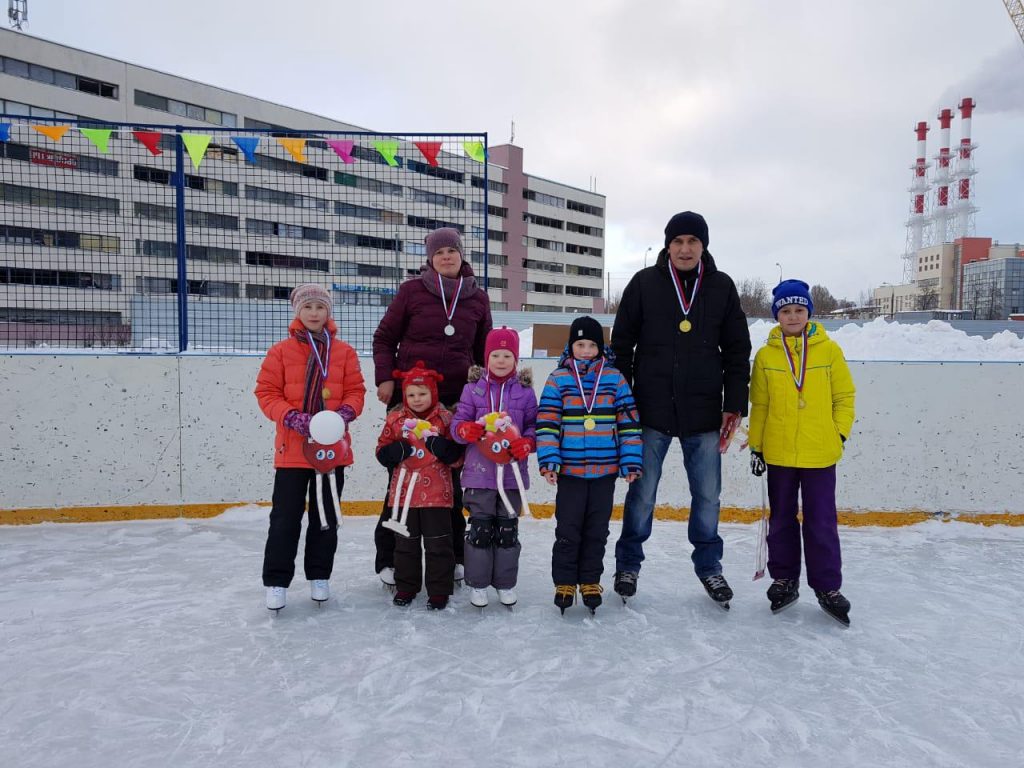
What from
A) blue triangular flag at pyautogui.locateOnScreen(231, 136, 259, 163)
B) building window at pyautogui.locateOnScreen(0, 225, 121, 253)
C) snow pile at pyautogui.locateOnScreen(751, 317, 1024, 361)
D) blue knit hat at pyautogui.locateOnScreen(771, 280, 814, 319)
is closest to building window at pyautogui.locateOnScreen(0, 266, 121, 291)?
building window at pyautogui.locateOnScreen(0, 225, 121, 253)

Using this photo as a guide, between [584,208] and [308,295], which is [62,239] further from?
[584,208]

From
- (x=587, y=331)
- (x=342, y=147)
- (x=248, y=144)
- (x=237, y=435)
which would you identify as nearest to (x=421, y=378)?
(x=587, y=331)

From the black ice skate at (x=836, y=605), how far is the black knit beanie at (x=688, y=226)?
1635 millimetres

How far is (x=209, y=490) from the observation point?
454 centimetres

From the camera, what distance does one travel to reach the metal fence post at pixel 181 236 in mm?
4613

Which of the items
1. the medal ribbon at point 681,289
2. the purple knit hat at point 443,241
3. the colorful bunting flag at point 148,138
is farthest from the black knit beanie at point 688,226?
the colorful bunting flag at point 148,138

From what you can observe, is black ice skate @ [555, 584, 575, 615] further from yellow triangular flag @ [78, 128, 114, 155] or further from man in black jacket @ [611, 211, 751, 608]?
yellow triangular flag @ [78, 128, 114, 155]

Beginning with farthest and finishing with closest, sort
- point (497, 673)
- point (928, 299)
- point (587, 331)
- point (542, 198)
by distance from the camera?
point (928, 299) < point (542, 198) < point (587, 331) < point (497, 673)

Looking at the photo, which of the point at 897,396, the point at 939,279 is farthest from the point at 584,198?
the point at 897,396

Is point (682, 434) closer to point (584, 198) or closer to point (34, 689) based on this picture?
point (34, 689)

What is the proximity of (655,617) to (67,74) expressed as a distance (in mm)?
38432

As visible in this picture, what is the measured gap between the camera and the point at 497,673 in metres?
2.35

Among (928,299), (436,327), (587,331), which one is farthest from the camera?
(928,299)

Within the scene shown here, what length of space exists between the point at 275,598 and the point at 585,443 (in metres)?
1.50
